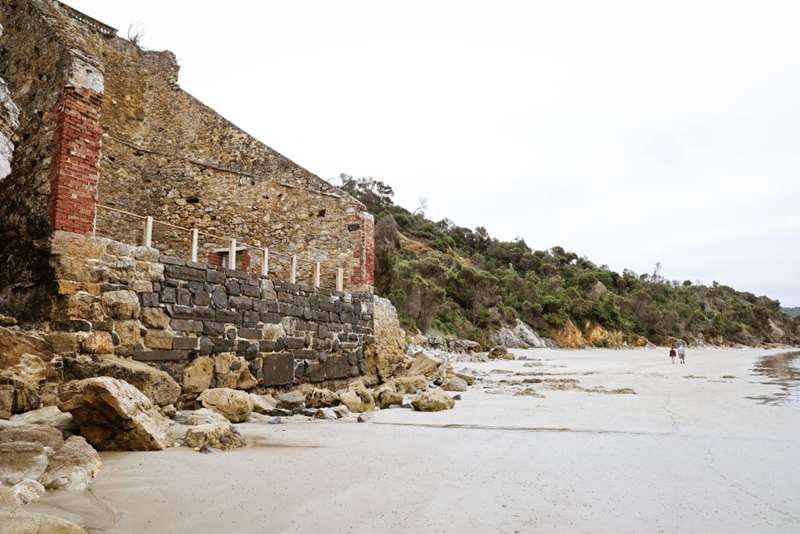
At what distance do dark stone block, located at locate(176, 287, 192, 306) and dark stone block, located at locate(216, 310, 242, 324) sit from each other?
50 centimetres

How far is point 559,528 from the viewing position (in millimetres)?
2666

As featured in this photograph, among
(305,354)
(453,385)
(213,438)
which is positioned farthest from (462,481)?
(453,385)

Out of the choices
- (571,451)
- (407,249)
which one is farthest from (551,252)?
(571,451)

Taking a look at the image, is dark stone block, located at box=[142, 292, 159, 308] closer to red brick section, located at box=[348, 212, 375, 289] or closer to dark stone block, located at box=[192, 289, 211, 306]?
dark stone block, located at box=[192, 289, 211, 306]

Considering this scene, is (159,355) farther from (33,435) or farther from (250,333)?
(33,435)

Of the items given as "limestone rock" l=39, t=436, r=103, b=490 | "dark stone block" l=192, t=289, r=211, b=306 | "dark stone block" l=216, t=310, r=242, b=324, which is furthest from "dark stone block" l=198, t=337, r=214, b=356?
"limestone rock" l=39, t=436, r=103, b=490

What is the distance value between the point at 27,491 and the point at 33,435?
85 centimetres

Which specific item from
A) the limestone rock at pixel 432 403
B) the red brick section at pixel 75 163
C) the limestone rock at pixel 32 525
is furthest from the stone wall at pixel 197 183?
the limestone rock at pixel 32 525

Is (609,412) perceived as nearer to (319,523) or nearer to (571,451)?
(571,451)

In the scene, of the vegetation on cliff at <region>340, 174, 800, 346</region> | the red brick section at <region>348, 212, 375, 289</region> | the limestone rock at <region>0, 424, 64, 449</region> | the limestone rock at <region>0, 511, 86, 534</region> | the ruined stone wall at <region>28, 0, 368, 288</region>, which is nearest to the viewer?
the limestone rock at <region>0, 511, 86, 534</region>

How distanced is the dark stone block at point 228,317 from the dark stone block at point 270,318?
0.48m

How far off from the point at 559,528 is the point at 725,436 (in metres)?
3.66

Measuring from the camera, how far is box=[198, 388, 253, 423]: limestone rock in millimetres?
6281

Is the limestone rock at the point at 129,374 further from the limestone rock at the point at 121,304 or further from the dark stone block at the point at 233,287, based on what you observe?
the dark stone block at the point at 233,287
